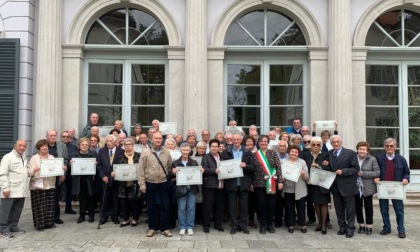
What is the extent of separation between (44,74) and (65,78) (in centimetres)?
57

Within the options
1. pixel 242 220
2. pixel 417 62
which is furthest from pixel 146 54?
pixel 417 62

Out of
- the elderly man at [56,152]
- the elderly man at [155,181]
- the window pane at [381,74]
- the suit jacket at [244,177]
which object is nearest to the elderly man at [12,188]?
the elderly man at [56,152]

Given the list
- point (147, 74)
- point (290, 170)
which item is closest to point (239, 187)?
point (290, 170)

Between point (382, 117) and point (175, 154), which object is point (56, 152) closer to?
point (175, 154)

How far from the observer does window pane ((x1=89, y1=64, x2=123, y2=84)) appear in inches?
417

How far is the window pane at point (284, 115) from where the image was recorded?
10531mm

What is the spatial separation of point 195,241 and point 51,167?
307 cm

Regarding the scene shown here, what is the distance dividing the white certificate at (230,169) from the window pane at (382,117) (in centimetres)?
526

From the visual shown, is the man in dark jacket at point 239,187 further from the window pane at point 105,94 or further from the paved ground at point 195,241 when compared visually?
the window pane at point 105,94

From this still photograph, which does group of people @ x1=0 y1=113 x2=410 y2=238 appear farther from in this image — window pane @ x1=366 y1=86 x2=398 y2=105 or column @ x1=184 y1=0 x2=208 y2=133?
window pane @ x1=366 y1=86 x2=398 y2=105

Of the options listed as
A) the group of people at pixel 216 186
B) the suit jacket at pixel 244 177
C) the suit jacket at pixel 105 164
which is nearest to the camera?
the group of people at pixel 216 186

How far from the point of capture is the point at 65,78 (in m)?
10.2

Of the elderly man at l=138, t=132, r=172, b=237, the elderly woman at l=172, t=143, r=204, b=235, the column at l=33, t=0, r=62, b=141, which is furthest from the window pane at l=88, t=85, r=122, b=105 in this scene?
the elderly woman at l=172, t=143, r=204, b=235

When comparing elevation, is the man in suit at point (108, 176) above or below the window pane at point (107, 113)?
below
